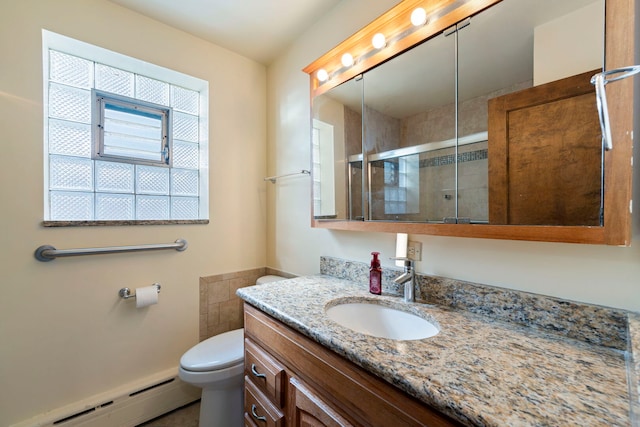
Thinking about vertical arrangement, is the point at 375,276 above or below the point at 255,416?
above

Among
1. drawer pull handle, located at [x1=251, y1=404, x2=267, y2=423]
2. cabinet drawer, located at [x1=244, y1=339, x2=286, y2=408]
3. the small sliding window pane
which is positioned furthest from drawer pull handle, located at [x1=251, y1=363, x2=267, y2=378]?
the small sliding window pane

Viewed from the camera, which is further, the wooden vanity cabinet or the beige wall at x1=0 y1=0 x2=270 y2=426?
the beige wall at x1=0 y1=0 x2=270 y2=426

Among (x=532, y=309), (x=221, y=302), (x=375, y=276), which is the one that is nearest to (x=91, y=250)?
(x=221, y=302)

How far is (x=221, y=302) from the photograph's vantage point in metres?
1.83

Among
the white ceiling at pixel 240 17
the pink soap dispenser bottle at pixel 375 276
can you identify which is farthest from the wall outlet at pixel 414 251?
the white ceiling at pixel 240 17

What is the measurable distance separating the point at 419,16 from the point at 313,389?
4.57 feet

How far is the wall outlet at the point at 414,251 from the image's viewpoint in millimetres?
1095

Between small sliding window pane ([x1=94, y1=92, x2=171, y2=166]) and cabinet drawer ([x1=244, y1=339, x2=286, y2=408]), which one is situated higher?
small sliding window pane ([x1=94, y1=92, x2=171, y2=166])

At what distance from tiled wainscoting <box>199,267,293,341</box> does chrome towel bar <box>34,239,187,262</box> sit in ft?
1.02

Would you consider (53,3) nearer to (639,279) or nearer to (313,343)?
(313,343)

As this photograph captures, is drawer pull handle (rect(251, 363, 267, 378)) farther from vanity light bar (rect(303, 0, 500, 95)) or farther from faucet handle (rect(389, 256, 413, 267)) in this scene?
vanity light bar (rect(303, 0, 500, 95))

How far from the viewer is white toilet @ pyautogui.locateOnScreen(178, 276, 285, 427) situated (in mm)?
1279

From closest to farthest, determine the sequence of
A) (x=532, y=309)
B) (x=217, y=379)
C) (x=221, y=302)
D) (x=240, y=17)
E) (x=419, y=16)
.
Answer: (x=532, y=309), (x=419, y=16), (x=217, y=379), (x=240, y=17), (x=221, y=302)

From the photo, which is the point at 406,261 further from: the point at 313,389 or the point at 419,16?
the point at 419,16
